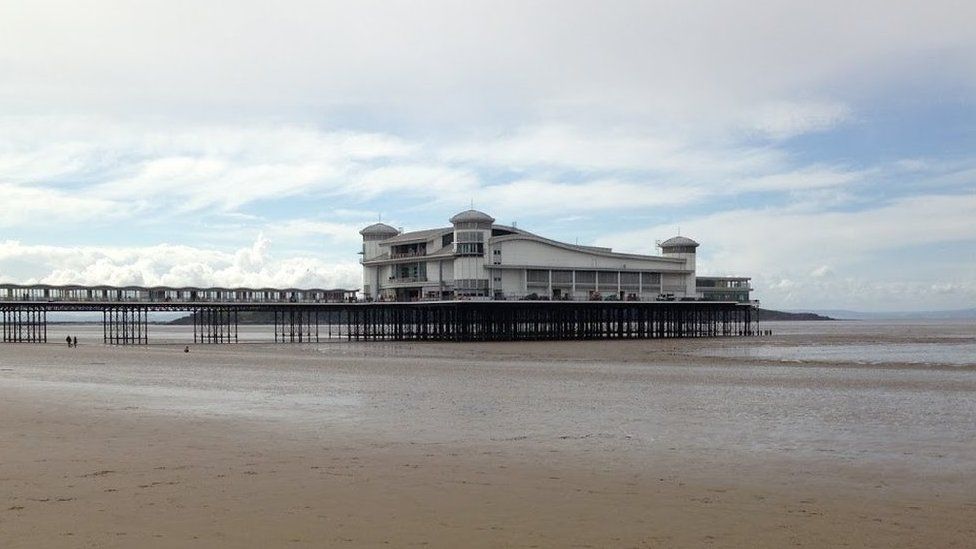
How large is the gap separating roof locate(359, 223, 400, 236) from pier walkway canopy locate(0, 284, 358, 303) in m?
6.00

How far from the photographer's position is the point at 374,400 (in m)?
21.7

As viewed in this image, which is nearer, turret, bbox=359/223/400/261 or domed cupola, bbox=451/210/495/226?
domed cupola, bbox=451/210/495/226

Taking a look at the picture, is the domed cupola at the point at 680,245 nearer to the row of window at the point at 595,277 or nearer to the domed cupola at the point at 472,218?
the row of window at the point at 595,277

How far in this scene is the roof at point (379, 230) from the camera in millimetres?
80500

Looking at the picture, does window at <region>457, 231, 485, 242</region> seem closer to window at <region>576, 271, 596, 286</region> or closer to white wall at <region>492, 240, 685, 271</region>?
white wall at <region>492, 240, 685, 271</region>

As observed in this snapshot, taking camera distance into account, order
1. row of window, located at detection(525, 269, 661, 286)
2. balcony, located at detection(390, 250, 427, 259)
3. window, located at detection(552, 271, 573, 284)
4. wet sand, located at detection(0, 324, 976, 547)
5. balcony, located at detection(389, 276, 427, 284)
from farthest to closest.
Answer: balcony, located at detection(390, 250, 427, 259) < balcony, located at detection(389, 276, 427, 284) < window, located at detection(552, 271, 573, 284) < row of window, located at detection(525, 269, 661, 286) < wet sand, located at detection(0, 324, 976, 547)

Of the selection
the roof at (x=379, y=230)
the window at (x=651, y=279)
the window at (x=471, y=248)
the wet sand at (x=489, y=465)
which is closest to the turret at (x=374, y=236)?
the roof at (x=379, y=230)

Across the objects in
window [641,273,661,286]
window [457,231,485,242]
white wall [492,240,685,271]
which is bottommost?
window [641,273,661,286]

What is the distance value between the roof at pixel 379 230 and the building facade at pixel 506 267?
0.16 meters

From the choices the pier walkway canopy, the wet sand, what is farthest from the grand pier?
the wet sand

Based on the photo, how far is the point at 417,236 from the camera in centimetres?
7400

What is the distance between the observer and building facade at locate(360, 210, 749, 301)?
6681 centimetres

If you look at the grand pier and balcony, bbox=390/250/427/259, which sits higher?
balcony, bbox=390/250/427/259

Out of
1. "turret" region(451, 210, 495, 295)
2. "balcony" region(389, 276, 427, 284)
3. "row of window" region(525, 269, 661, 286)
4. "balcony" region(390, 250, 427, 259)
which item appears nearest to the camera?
"turret" region(451, 210, 495, 295)
